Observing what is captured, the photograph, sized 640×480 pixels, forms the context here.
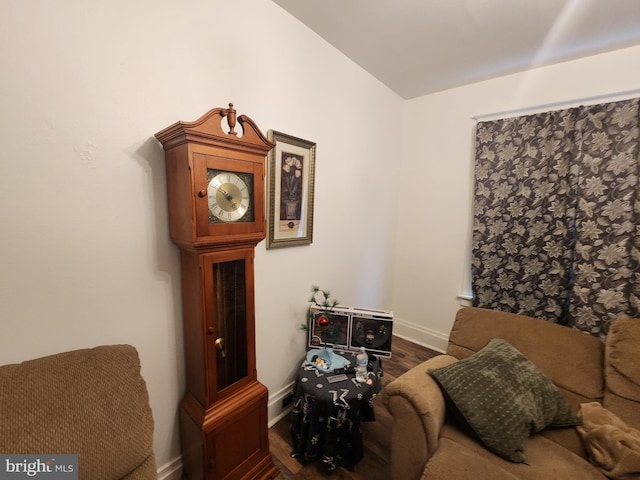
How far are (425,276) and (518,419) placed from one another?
1.76 m

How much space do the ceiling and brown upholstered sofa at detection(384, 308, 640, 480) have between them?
1.75 meters

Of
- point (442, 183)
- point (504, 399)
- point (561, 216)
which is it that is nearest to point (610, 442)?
point (504, 399)

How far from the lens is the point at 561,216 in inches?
78.4

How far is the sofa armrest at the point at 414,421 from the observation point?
1.10 metres

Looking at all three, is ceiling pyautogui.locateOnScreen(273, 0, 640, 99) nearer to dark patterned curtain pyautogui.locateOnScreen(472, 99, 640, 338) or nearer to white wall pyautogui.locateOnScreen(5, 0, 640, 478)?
white wall pyautogui.locateOnScreen(5, 0, 640, 478)

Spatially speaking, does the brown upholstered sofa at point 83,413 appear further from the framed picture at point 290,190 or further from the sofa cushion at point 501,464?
the sofa cushion at point 501,464

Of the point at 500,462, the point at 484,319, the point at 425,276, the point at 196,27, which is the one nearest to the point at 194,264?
the point at 196,27

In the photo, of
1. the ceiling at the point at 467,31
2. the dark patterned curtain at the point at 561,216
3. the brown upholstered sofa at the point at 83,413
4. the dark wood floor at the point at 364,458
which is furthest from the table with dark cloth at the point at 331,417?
the ceiling at the point at 467,31

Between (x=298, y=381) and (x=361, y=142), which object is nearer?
(x=298, y=381)

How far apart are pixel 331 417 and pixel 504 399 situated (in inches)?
32.2

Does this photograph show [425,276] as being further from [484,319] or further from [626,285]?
[626,285]

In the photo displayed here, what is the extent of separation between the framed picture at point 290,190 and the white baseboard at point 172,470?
1190mm

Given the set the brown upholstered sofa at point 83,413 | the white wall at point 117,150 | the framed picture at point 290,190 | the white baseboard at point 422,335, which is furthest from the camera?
the white baseboard at point 422,335

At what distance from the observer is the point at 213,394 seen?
117cm
